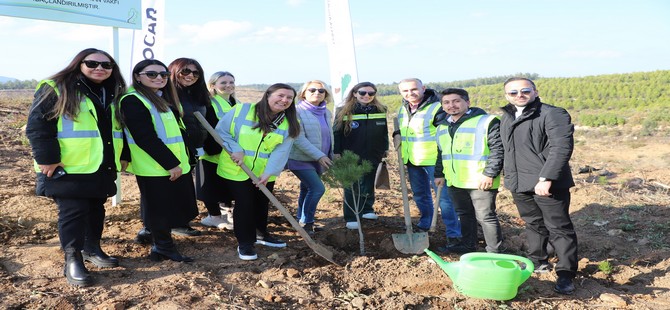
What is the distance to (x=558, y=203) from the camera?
338cm

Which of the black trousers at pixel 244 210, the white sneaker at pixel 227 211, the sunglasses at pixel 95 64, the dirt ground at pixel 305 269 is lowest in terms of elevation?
the dirt ground at pixel 305 269

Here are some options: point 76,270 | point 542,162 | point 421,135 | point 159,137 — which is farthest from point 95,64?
point 542,162

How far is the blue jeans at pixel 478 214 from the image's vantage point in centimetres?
387

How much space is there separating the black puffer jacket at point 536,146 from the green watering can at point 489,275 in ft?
1.96

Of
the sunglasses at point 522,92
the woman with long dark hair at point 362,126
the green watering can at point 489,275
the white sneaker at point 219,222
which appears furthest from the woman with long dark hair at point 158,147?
the sunglasses at point 522,92

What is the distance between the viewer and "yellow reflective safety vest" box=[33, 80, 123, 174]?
3.08 meters

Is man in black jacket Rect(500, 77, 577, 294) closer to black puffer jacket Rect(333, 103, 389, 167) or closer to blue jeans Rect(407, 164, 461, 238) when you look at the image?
blue jeans Rect(407, 164, 461, 238)

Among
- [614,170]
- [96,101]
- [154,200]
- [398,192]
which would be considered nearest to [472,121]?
[154,200]

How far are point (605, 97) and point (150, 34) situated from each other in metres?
31.0

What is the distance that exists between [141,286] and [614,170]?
9.69m

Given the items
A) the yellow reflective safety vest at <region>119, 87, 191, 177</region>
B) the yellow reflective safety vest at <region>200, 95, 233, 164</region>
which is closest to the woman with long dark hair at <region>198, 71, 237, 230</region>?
the yellow reflective safety vest at <region>200, 95, 233, 164</region>

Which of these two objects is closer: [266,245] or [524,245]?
[266,245]

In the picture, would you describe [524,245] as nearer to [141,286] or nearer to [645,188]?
[141,286]

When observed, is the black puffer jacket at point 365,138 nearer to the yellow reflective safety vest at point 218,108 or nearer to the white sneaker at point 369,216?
the white sneaker at point 369,216
